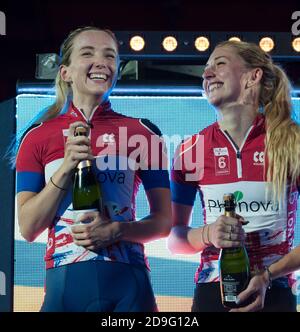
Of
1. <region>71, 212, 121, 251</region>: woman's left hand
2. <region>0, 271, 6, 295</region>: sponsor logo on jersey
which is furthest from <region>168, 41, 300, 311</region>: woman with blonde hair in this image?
<region>0, 271, 6, 295</region>: sponsor logo on jersey

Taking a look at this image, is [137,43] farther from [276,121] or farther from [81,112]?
[276,121]

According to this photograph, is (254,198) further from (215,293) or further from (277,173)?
(215,293)

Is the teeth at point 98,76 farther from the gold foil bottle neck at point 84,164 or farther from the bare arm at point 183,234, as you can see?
the bare arm at point 183,234

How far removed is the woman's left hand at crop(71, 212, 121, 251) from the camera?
109 inches

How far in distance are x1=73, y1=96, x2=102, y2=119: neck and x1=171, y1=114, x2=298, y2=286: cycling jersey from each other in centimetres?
34

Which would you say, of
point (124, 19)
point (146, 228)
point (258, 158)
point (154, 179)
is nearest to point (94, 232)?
point (146, 228)

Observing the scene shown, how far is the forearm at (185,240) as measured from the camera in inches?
112

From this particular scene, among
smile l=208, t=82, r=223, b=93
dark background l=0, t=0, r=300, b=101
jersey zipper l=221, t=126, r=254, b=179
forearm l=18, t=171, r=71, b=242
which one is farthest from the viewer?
dark background l=0, t=0, r=300, b=101

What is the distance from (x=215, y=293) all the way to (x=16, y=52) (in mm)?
1839

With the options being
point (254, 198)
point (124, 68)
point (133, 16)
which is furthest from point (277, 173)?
point (133, 16)

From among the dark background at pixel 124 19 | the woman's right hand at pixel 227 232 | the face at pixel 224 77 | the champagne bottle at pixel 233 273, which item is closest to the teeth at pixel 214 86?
the face at pixel 224 77

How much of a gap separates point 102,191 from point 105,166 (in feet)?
0.29

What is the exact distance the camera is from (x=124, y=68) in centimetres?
309

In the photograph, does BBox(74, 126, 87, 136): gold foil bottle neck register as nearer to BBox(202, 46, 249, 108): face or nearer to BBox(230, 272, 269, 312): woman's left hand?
BBox(202, 46, 249, 108): face
